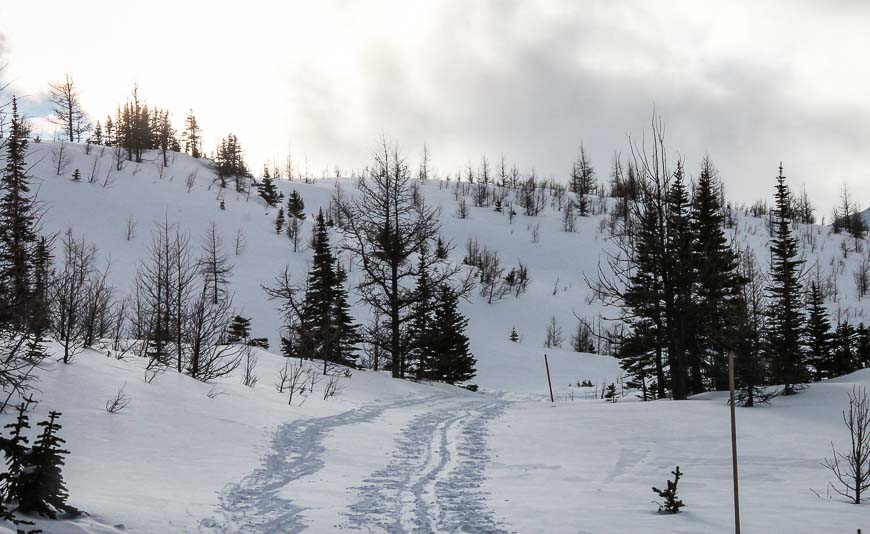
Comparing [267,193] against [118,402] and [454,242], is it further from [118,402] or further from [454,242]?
[118,402]

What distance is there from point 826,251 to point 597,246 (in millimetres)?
39138

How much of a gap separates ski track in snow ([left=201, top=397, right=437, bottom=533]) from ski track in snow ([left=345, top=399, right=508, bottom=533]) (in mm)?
843

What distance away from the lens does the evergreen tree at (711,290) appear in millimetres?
20438

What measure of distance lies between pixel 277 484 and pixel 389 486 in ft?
5.26

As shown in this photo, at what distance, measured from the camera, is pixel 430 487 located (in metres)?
8.38

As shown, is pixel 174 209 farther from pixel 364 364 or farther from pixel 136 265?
pixel 364 364

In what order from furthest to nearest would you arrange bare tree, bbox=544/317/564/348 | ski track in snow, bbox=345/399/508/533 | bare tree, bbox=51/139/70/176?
1. bare tree, bbox=51/139/70/176
2. bare tree, bbox=544/317/564/348
3. ski track in snow, bbox=345/399/508/533

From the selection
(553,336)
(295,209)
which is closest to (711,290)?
(553,336)

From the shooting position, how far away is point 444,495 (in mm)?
7992

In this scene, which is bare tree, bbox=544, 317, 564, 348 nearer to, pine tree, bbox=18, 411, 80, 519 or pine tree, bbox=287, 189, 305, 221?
pine tree, bbox=287, 189, 305, 221

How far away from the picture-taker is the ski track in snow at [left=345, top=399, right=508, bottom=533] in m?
6.77

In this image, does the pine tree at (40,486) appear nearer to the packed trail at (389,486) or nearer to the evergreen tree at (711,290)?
the packed trail at (389,486)

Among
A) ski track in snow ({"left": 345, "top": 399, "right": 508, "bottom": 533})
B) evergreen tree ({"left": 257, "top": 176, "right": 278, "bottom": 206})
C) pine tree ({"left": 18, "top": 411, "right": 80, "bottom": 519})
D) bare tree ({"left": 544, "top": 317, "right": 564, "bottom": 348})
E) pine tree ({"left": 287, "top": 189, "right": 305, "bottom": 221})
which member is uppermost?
evergreen tree ({"left": 257, "top": 176, "right": 278, "bottom": 206})

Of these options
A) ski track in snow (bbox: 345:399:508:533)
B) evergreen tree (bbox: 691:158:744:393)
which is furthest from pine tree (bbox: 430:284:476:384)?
ski track in snow (bbox: 345:399:508:533)
